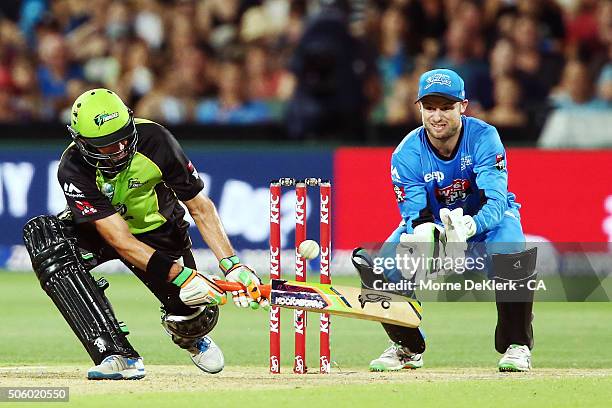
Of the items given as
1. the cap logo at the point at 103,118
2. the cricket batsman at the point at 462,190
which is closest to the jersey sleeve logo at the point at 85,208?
the cap logo at the point at 103,118

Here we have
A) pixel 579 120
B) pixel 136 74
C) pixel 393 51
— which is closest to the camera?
pixel 579 120

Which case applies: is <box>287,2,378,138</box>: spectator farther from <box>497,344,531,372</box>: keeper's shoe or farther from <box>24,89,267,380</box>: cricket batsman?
<box>497,344,531,372</box>: keeper's shoe

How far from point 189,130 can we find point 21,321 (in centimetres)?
435

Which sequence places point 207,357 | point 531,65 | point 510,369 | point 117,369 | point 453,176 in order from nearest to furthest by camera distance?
point 117,369 < point 510,369 < point 453,176 < point 207,357 < point 531,65

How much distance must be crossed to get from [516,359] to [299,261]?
4.82 feet

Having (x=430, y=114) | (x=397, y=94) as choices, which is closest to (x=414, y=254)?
(x=430, y=114)

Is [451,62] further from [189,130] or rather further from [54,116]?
[54,116]

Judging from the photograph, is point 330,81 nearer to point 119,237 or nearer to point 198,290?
point 119,237

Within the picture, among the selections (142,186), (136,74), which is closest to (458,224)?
(142,186)

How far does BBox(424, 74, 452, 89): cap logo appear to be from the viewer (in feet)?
26.7

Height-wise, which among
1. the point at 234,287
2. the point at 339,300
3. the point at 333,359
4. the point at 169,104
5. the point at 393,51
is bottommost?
the point at 333,359

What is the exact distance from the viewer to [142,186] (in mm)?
8250

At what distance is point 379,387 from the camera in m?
7.37

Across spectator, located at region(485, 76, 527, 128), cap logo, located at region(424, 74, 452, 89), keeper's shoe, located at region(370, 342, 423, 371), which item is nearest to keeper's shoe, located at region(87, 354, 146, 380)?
keeper's shoe, located at region(370, 342, 423, 371)
